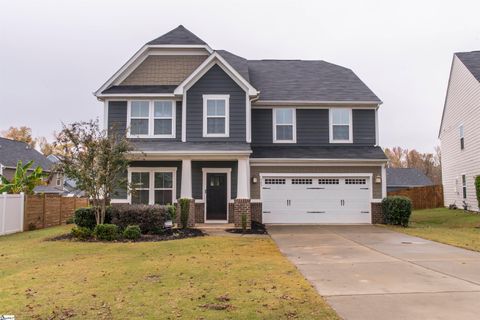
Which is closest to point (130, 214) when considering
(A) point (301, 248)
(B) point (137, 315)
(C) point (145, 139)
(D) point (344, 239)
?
(C) point (145, 139)

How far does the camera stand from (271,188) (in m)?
19.4

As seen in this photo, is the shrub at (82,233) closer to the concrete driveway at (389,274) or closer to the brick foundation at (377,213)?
the concrete driveway at (389,274)

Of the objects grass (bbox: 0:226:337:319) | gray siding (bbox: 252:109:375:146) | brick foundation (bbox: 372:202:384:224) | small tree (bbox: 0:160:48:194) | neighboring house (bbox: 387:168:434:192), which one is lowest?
grass (bbox: 0:226:337:319)

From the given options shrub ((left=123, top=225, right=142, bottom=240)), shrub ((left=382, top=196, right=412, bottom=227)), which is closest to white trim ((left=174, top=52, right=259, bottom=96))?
shrub ((left=123, top=225, right=142, bottom=240))

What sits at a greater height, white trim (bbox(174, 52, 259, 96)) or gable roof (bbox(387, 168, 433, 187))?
white trim (bbox(174, 52, 259, 96))

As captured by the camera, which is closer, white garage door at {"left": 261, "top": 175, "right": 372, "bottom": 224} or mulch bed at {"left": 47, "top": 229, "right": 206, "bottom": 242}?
mulch bed at {"left": 47, "top": 229, "right": 206, "bottom": 242}

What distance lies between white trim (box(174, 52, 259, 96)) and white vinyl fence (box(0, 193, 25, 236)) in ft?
26.1

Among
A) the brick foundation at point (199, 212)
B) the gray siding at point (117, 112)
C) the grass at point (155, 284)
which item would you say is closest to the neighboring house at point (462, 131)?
the brick foundation at point (199, 212)

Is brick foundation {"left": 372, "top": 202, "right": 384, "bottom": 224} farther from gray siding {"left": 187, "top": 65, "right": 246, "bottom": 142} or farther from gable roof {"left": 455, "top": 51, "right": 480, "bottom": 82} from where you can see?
gable roof {"left": 455, "top": 51, "right": 480, "bottom": 82}

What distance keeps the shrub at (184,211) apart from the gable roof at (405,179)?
121 feet

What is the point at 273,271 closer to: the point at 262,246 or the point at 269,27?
the point at 262,246

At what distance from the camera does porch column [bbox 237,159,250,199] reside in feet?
55.7

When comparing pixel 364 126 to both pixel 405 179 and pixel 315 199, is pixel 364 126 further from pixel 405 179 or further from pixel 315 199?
pixel 405 179

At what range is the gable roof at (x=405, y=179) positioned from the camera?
48219 mm
